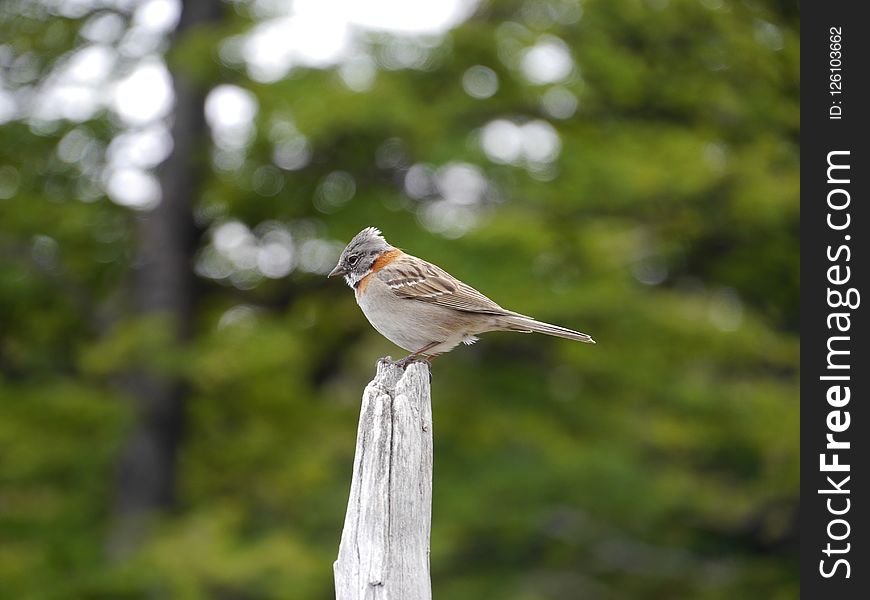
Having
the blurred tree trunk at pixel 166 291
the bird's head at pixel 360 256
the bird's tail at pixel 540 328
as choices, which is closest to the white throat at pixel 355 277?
the bird's head at pixel 360 256

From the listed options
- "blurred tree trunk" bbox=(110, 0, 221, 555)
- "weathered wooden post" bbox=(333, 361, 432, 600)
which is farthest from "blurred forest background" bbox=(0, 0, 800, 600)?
"weathered wooden post" bbox=(333, 361, 432, 600)

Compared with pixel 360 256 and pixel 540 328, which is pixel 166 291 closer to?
pixel 360 256

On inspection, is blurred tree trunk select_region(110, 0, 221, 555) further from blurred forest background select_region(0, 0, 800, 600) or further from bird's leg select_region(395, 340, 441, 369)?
bird's leg select_region(395, 340, 441, 369)

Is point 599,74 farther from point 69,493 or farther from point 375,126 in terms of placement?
point 69,493

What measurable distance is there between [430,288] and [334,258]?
20.7 ft

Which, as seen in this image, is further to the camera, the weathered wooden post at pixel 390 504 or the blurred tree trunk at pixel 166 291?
the blurred tree trunk at pixel 166 291

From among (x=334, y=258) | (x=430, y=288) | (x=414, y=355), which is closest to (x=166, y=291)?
(x=334, y=258)

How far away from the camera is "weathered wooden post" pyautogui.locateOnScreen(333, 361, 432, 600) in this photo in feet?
14.0

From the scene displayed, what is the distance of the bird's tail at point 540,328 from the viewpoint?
5164 mm

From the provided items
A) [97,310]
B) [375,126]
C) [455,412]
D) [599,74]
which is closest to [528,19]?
[599,74]

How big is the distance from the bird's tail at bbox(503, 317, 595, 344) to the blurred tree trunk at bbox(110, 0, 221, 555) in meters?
7.49

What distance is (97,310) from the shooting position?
43.0 feet

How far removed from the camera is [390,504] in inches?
170

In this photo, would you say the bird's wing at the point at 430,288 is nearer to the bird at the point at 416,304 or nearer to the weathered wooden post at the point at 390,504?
the bird at the point at 416,304
